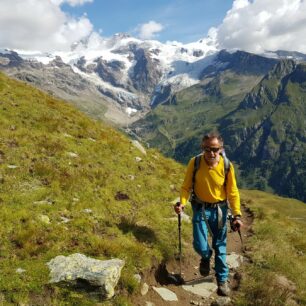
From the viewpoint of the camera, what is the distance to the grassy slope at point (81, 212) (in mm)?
→ 11398

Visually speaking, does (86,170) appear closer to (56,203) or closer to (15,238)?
(56,203)

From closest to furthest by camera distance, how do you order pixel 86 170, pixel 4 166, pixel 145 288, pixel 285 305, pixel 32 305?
1. pixel 32 305
2. pixel 285 305
3. pixel 145 288
4. pixel 4 166
5. pixel 86 170

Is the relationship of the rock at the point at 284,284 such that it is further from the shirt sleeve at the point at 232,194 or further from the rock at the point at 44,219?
the rock at the point at 44,219

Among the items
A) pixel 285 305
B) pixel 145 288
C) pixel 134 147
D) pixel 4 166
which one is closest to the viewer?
pixel 285 305

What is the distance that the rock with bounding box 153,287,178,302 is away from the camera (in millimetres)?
12070

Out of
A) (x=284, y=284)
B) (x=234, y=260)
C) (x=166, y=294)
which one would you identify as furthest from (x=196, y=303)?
(x=234, y=260)

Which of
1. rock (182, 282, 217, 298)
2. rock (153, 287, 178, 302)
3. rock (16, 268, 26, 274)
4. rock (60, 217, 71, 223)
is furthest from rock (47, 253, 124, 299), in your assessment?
rock (182, 282, 217, 298)

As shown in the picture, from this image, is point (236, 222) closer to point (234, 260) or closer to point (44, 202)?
point (234, 260)

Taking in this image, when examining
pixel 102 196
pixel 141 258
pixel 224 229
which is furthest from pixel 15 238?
pixel 224 229

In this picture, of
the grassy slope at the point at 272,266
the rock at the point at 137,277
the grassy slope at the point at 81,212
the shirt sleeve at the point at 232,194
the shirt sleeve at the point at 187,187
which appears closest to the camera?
the grassy slope at the point at 81,212

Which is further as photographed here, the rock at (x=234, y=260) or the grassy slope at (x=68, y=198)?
the rock at (x=234, y=260)

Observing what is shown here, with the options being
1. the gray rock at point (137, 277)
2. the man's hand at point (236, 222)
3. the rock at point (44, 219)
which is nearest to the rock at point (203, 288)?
the gray rock at point (137, 277)

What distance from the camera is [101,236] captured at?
13656 mm

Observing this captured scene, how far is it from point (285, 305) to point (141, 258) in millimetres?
4434
